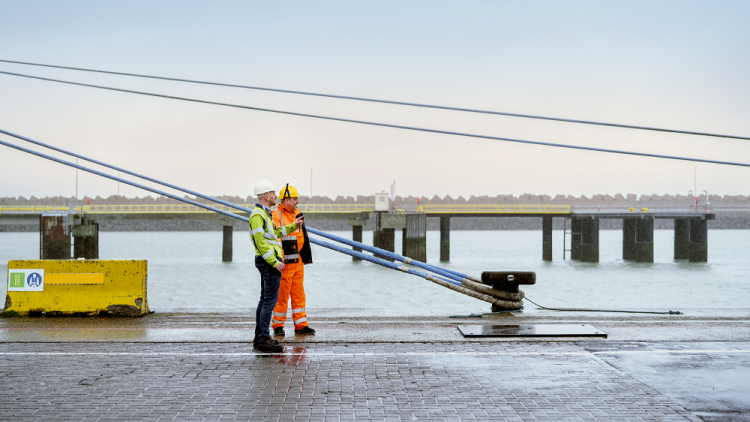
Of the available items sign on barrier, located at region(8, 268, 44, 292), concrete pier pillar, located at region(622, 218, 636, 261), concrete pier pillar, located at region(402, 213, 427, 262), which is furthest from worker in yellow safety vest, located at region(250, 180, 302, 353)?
concrete pier pillar, located at region(622, 218, 636, 261)

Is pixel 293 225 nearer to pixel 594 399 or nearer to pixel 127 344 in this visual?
pixel 127 344

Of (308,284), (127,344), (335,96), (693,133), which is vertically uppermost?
(335,96)

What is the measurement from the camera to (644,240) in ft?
164

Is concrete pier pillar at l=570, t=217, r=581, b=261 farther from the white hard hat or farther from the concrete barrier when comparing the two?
the white hard hat

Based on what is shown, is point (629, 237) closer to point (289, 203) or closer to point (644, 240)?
point (644, 240)

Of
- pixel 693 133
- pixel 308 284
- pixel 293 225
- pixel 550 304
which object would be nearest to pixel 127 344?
pixel 293 225

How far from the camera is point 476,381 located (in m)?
5.70

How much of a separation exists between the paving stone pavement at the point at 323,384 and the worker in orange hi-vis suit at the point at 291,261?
24.9 inches

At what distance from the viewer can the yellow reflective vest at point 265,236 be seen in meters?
6.91

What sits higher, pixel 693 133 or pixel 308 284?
pixel 693 133

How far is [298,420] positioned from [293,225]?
10.9ft

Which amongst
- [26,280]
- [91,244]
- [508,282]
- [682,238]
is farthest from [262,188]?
[682,238]

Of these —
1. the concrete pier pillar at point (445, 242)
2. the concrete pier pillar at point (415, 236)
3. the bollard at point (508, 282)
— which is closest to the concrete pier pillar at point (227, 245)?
the concrete pier pillar at point (415, 236)

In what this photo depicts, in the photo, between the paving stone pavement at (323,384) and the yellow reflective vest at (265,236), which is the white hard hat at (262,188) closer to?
the yellow reflective vest at (265,236)
